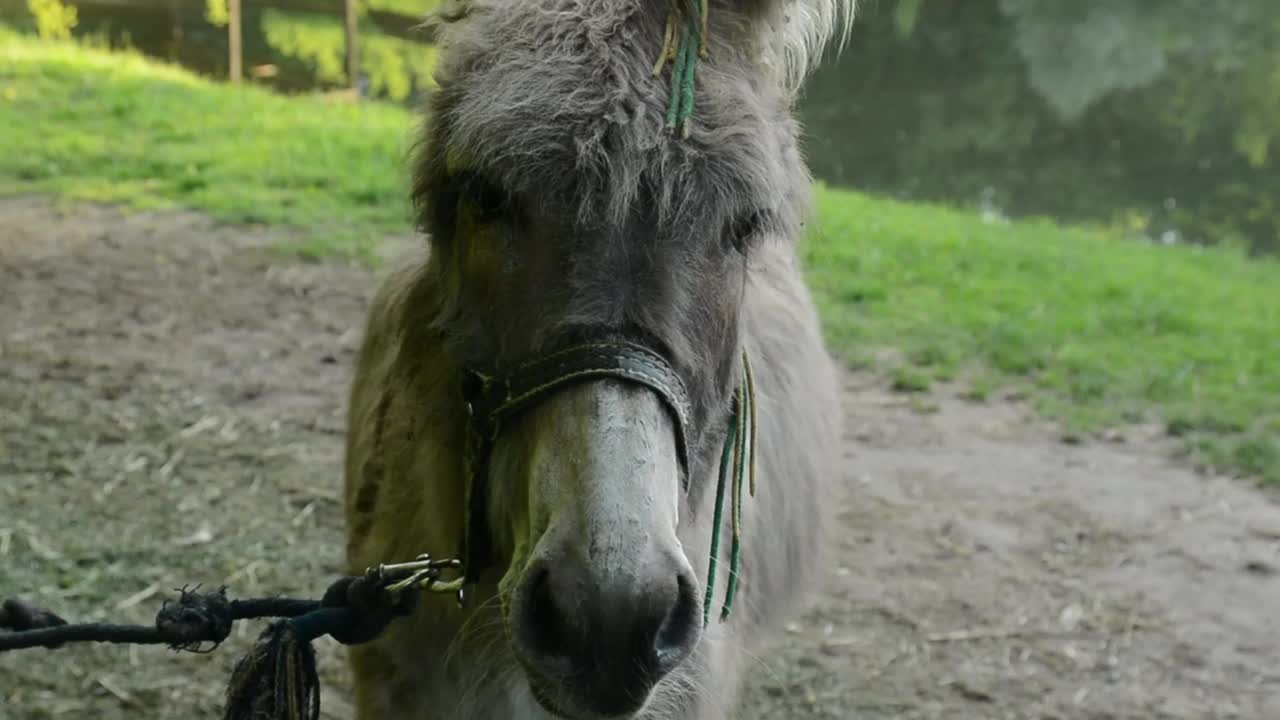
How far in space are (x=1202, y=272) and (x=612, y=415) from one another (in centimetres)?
1040

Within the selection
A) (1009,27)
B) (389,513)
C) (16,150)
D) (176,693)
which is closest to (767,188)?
(389,513)

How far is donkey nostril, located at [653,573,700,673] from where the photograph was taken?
1.78 metres

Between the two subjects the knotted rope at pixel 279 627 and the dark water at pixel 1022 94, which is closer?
the knotted rope at pixel 279 627

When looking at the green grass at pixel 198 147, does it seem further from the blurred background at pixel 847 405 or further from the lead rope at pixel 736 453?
the lead rope at pixel 736 453

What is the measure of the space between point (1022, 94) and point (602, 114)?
18752mm

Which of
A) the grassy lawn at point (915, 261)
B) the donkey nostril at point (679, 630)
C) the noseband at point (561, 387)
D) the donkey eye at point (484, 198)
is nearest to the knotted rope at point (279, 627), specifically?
the noseband at point (561, 387)

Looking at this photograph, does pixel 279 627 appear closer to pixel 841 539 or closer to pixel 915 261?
pixel 841 539

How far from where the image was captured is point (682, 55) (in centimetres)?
203

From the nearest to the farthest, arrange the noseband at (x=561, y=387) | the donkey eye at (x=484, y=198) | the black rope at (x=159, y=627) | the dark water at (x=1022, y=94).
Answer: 1. the noseband at (x=561, y=387)
2. the donkey eye at (x=484, y=198)
3. the black rope at (x=159, y=627)
4. the dark water at (x=1022, y=94)

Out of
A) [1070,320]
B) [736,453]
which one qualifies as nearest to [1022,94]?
[1070,320]

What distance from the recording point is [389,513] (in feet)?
9.33

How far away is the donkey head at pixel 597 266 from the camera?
1.74 m

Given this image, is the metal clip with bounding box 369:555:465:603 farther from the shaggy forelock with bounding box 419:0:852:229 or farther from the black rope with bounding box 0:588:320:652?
the shaggy forelock with bounding box 419:0:852:229

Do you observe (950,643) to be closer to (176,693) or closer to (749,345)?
(749,345)
